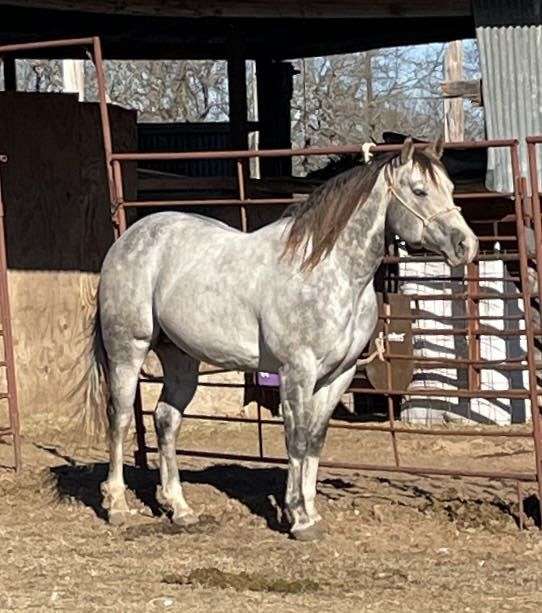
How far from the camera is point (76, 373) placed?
1094 centimetres

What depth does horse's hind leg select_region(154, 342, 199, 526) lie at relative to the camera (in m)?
7.22

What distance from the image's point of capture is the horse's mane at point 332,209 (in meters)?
6.56

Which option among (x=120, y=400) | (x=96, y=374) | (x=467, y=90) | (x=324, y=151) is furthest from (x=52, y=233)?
(x=324, y=151)

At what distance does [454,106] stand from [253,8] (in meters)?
8.87

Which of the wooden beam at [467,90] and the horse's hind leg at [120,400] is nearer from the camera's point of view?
the horse's hind leg at [120,400]

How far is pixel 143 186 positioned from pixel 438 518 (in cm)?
517

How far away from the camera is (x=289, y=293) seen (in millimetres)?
6570

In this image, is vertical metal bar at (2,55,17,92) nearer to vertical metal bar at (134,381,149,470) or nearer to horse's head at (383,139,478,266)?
vertical metal bar at (134,381,149,470)

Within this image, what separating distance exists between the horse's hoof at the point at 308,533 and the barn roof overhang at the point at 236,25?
4.32m

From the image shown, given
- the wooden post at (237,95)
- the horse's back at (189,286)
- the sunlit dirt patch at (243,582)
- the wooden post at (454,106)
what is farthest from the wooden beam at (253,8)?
the wooden post at (454,106)

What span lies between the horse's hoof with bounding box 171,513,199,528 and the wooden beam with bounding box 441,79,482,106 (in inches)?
152

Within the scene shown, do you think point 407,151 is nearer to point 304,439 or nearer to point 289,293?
point 289,293

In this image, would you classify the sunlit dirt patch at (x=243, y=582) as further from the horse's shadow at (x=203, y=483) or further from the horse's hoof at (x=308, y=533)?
the horse's shadow at (x=203, y=483)

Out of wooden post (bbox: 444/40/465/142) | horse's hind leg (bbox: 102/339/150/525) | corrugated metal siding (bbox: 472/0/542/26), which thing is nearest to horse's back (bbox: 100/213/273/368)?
horse's hind leg (bbox: 102/339/150/525)
